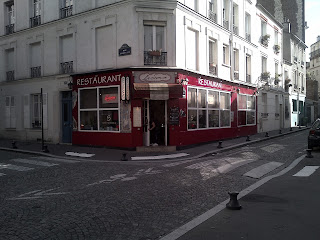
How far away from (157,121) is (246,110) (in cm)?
943

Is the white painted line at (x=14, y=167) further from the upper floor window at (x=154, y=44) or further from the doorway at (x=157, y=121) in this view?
the upper floor window at (x=154, y=44)

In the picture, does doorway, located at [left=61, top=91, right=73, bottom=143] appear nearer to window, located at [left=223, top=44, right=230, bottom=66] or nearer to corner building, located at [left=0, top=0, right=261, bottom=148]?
corner building, located at [left=0, top=0, right=261, bottom=148]

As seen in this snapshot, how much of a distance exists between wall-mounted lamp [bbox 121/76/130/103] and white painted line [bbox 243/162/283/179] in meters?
6.37

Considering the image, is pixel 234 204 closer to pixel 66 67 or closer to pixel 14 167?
pixel 14 167

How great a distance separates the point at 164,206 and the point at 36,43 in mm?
15095

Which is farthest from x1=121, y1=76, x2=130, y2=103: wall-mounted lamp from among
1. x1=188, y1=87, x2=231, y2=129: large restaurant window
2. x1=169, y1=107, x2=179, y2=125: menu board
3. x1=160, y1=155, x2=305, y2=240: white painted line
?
x1=160, y1=155, x2=305, y2=240: white painted line

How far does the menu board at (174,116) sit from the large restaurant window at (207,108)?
48.3 inches

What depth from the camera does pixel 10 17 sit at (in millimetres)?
18703

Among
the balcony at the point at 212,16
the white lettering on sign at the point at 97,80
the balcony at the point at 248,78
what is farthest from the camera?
Result: the balcony at the point at 248,78

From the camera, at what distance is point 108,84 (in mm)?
13594

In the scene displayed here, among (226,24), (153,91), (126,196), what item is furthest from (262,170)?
(226,24)

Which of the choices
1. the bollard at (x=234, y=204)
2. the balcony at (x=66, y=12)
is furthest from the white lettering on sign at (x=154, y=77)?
the bollard at (x=234, y=204)

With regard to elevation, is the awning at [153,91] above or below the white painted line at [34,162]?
above

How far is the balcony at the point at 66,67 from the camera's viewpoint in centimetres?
1519
